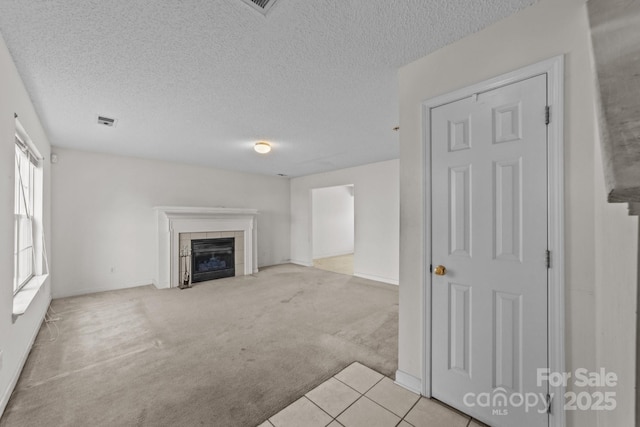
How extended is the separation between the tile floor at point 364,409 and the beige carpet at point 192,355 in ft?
0.39

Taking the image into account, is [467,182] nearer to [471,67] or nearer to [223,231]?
[471,67]

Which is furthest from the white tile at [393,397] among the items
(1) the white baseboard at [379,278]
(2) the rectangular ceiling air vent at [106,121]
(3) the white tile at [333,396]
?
(2) the rectangular ceiling air vent at [106,121]

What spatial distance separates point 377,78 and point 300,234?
5224 millimetres

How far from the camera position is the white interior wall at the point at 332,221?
318 inches

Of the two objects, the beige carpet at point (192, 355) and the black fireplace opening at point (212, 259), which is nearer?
the beige carpet at point (192, 355)

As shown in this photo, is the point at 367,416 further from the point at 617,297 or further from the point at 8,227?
the point at 8,227

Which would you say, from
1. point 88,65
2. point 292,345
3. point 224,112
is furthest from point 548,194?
point 88,65

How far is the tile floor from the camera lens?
1576 millimetres

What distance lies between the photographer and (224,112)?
273cm

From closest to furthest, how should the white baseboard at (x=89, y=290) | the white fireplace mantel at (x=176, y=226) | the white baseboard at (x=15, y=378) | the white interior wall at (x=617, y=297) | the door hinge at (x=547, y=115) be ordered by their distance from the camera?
the white interior wall at (x=617, y=297), the door hinge at (x=547, y=115), the white baseboard at (x=15, y=378), the white baseboard at (x=89, y=290), the white fireplace mantel at (x=176, y=226)

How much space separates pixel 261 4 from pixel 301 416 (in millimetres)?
2471

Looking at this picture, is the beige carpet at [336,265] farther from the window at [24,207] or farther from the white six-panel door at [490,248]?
the window at [24,207]

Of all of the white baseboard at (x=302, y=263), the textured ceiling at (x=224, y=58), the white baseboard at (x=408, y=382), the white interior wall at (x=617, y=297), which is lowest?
the white baseboard at (x=302, y=263)

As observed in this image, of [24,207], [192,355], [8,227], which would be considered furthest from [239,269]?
[8,227]
